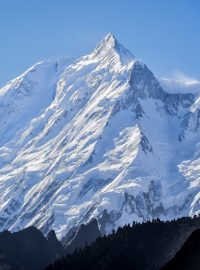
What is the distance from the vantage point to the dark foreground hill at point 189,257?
67375 mm

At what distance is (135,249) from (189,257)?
305 feet

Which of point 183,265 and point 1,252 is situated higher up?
point 1,252

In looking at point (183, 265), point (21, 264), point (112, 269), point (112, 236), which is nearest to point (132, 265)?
point (112, 269)

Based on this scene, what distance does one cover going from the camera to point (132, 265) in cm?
15350

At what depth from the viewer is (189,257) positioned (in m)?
67.8

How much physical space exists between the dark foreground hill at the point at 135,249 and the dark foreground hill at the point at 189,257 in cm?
7941

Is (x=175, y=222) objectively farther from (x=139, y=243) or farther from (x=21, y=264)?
(x=21, y=264)

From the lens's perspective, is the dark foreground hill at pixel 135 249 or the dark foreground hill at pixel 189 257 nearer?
the dark foreground hill at pixel 189 257

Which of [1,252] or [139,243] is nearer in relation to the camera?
[139,243]

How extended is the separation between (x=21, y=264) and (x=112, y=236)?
91.8 ft

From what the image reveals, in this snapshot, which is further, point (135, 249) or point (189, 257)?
point (135, 249)

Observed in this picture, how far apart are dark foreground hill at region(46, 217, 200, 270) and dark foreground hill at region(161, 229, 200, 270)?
3127 inches

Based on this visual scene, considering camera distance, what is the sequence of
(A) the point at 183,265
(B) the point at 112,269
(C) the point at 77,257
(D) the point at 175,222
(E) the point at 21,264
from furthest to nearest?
(E) the point at 21,264 < (D) the point at 175,222 < (C) the point at 77,257 < (B) the point at 112,269 < (A) the point at 183,265

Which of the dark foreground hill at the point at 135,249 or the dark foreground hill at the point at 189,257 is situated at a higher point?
the dark foreground hill at the point at 135,249
